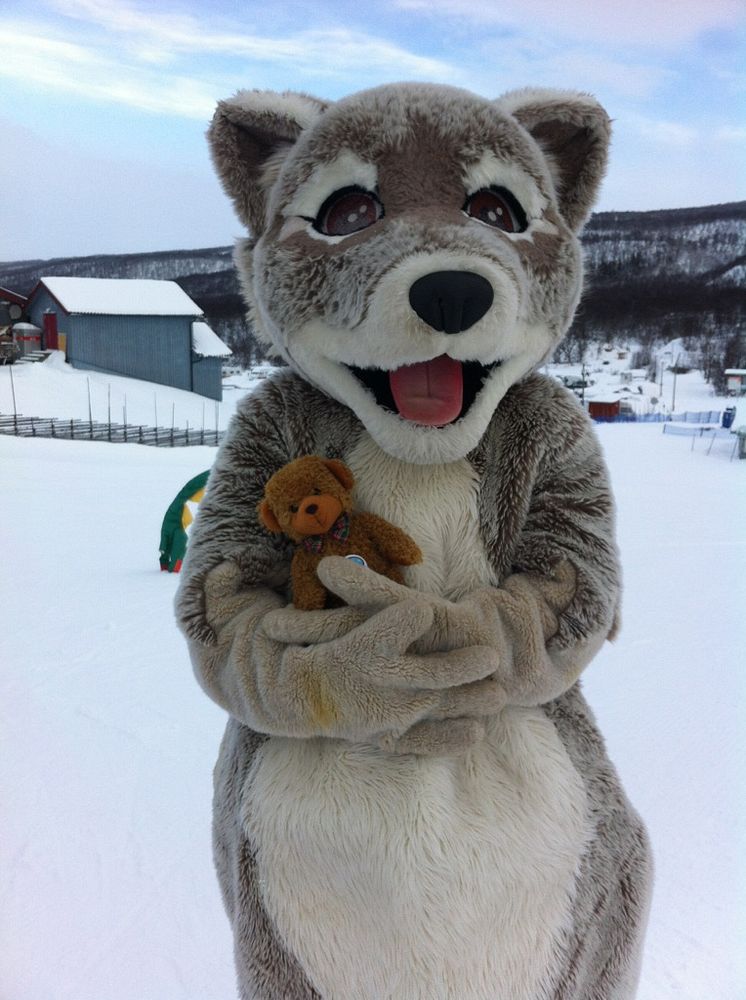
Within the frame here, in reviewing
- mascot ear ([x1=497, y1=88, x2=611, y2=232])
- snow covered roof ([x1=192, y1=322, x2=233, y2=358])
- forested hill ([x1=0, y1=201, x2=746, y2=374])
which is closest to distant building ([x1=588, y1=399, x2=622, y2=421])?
forested hill ([x1=0, y1=201, x2=746, y2=374])

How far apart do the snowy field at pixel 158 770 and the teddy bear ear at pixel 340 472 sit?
1.50 metres

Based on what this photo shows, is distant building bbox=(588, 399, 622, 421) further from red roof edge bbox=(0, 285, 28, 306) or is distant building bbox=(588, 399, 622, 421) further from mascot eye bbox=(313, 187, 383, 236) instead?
mascot eye bbox=(313, 187, 383, 236)

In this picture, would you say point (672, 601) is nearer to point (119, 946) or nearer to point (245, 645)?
point (119, 946)

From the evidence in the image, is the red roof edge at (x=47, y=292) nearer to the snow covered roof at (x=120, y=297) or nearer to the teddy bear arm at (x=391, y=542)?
the snow covered roof at (x=120, y=297)

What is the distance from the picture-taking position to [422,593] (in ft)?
3.45

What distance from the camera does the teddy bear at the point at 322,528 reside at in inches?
42.0

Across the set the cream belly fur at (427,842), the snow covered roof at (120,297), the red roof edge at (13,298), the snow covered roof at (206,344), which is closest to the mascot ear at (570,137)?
the cream belly fur at (427,842)

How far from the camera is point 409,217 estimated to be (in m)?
1.06

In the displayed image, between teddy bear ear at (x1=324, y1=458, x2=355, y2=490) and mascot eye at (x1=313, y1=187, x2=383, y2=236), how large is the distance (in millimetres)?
326

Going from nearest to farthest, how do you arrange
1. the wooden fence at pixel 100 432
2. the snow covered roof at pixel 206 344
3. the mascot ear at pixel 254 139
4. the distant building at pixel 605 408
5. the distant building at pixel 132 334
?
the mascot ear at pixel 254 139 < the wooden fence at pixel 100 432 < the distant building at pixel 132 334 < the snow covered roof at pixel 206 344 < the distant building at pixel 605 408

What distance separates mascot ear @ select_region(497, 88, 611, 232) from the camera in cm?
123

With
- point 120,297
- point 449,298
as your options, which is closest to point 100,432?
point 120,297

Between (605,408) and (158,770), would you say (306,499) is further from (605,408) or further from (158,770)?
(605,408)

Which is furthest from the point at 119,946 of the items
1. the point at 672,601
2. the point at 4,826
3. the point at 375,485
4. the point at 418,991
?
the point at 672,601
